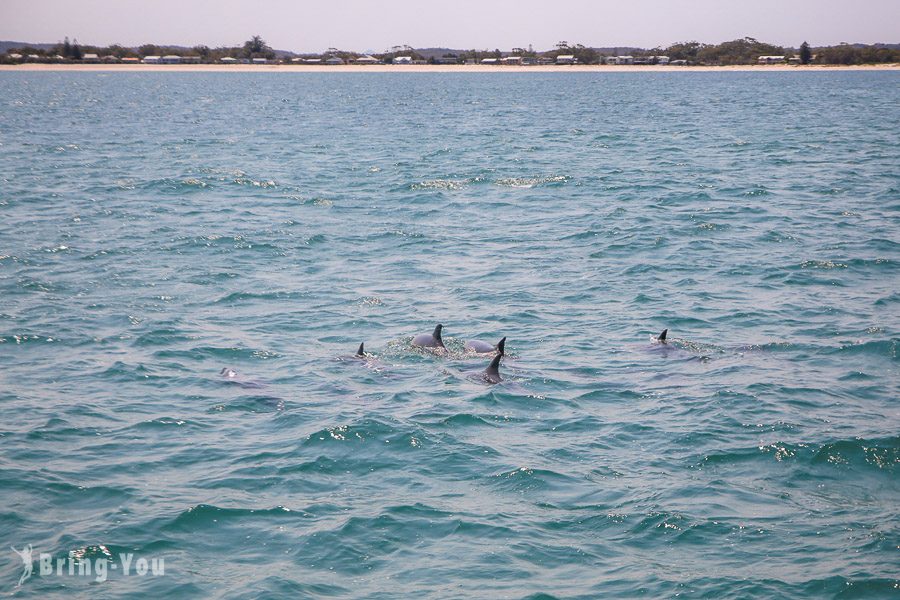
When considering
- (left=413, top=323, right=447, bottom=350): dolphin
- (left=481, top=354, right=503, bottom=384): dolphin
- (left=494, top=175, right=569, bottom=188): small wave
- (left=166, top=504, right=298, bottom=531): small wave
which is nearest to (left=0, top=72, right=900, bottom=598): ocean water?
(left=166, top=504, right=298, bottom=531): small wave

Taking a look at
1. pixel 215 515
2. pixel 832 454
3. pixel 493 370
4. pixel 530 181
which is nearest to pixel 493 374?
pixel 493 370

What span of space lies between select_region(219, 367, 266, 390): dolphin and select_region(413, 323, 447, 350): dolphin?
3.54 m

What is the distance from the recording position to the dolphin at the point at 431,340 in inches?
727

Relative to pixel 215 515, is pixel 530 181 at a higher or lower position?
higher

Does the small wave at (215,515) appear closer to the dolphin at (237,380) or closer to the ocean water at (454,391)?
the ocean water at (454,391)

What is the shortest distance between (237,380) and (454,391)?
412 centimetres

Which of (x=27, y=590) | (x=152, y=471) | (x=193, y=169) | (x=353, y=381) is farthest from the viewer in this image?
(x=193, y=169)

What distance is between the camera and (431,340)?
18.7 metres

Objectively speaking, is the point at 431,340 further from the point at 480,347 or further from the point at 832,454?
the point at 832,454

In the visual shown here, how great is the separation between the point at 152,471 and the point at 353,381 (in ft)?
15.8

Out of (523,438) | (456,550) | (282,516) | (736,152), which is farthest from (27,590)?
(736,152)

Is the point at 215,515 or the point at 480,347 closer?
the point at 215,515

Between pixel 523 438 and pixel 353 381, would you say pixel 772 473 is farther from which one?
pixel 353 381

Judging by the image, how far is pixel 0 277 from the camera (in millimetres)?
Result: 23938
